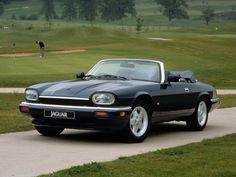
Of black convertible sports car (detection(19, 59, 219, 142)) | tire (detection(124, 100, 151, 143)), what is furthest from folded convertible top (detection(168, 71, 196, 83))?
tire (detection(124, 100, 151, 143))

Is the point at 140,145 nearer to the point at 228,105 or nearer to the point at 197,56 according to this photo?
the point at 228,105

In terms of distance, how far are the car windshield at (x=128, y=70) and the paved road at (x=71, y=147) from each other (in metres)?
1.02

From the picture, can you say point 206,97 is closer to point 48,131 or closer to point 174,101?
point 174,101

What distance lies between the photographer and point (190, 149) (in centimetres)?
964

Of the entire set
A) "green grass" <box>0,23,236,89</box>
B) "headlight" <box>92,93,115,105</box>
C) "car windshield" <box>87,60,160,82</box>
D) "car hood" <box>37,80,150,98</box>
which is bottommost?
"green grass" <box>0,23,236,89</box>

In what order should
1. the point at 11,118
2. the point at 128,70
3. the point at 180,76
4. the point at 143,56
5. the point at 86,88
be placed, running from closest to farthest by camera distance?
the point at 86,88 → the point at 128,70 → the point at 180,76 → the point at 11,118 → the point at 143,56

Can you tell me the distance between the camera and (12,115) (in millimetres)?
14797

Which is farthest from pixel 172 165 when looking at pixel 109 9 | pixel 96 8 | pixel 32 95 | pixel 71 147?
pixel 109 9

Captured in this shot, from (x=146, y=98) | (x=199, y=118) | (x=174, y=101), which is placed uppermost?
(x=146, y=98)

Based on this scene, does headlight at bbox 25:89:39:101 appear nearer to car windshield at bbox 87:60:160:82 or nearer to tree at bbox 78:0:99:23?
car windshield at bbox 87:60:160:82

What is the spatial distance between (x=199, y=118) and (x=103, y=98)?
3.15 m

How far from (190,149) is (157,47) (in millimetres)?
45599

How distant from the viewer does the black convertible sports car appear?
10.2 m

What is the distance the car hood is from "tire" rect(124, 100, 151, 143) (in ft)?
1.11
